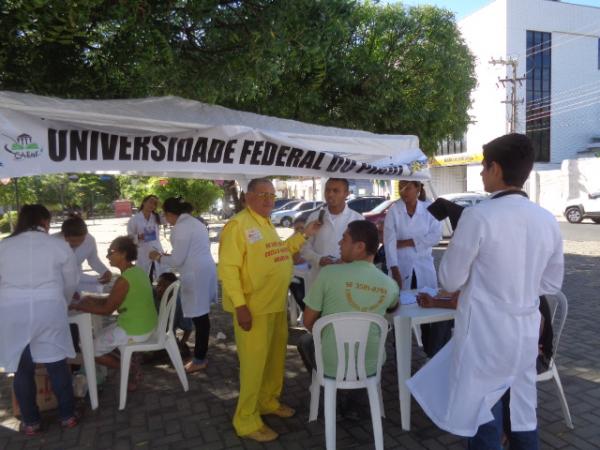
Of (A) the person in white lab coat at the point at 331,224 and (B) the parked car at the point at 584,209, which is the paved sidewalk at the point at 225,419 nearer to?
(A) the person in white lab coat at the point at 331,224

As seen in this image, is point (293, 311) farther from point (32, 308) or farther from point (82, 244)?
point (32, 308)

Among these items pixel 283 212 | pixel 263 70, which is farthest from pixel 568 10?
pixel 263 70

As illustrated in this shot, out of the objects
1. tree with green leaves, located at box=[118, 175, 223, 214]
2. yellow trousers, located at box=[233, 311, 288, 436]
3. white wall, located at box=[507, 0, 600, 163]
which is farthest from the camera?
white wall, located at box=[507, 0, 600, 163]

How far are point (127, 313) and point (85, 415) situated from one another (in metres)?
0.87

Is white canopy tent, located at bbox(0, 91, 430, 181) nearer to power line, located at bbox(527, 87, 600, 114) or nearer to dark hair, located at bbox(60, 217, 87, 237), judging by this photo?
dark hair, located at bbox(60, 217, 87, 237)

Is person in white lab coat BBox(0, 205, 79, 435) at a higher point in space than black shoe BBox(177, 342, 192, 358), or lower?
higher

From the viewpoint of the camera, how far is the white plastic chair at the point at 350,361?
9.28 ft

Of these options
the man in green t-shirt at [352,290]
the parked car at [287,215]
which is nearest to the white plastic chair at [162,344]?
the man in green t-shirt at [352,290]

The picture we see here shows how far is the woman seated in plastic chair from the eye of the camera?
370 centimetres

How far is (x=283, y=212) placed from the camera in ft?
83.4

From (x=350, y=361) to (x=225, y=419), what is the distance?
1285mm

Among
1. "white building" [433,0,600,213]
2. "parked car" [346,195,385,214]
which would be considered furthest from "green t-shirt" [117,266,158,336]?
"white building" [433,0,600,213]

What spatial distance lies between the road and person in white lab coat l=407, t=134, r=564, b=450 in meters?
15.1

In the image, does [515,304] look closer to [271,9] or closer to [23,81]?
[271,9]
